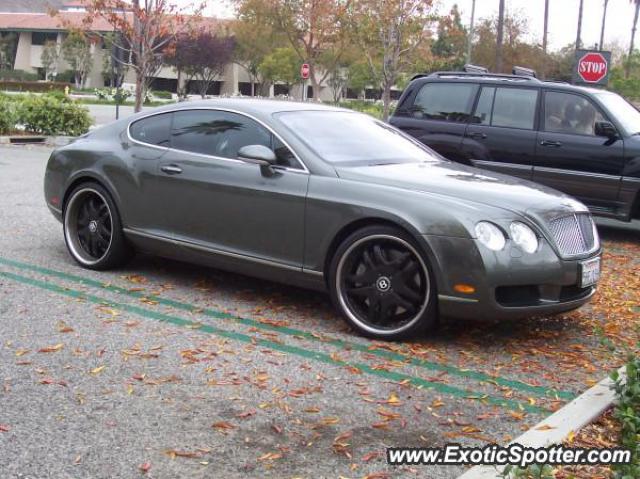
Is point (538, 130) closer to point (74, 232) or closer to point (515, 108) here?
point (515, 108)

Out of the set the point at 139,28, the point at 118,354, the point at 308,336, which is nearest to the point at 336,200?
the point at 308,336

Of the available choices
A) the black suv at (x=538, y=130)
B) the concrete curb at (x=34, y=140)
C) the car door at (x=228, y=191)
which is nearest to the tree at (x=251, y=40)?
the concrete curb at (x=34, y=140)

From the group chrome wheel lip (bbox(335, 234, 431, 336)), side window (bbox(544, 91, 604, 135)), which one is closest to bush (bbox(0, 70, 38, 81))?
side window (bbox(544, 91, 604, 135))

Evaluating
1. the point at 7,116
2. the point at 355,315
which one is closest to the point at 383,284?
the point at 355,315

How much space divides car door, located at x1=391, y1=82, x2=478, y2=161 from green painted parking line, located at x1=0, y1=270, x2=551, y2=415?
18.2ft

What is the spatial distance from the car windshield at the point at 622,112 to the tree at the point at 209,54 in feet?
171

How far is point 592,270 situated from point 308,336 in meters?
1.92

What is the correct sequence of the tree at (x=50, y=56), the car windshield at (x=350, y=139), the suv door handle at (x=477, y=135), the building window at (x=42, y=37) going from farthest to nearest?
the building window at (x=42, y=37) → the tree at (x=50, y=56) → the suv door handle at (x=477, y=135) → the car windshield at (x=350, y=139)

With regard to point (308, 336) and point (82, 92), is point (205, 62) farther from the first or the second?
point (308, 336)

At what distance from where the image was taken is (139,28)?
2064 centimetres

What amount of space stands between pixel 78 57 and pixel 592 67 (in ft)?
186

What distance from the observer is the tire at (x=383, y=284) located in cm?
530

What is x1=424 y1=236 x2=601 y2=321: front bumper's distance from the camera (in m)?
5.08

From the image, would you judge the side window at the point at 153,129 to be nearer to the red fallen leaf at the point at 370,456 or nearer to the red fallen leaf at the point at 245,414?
the red fallen leaf at the point at 245,414
